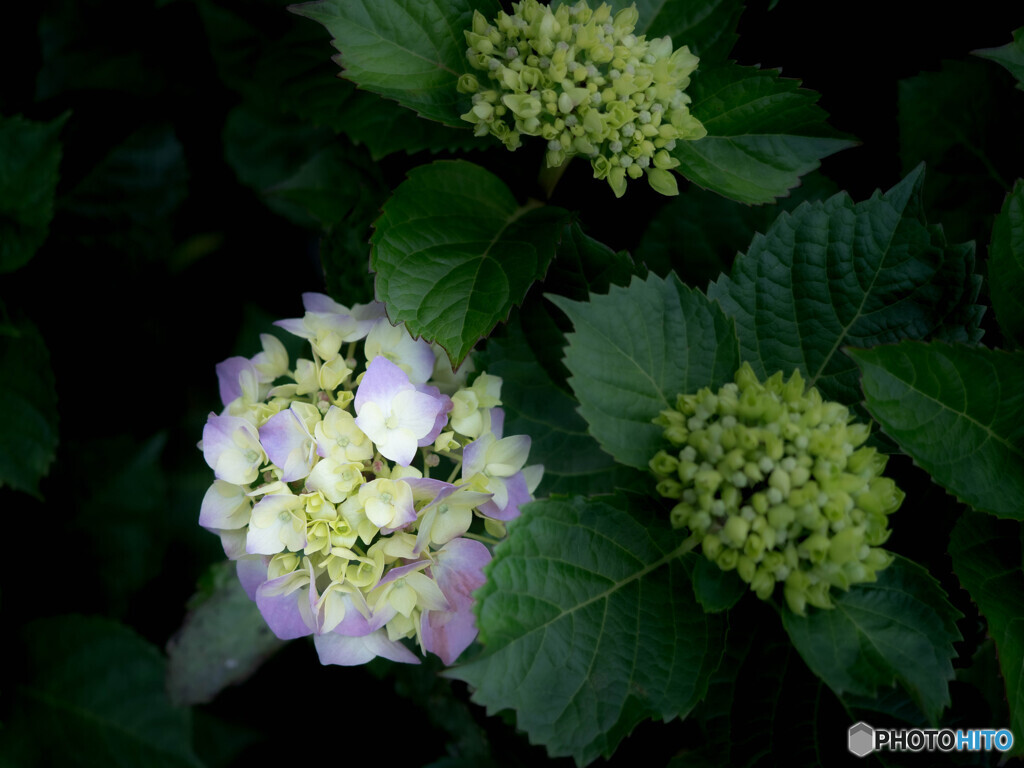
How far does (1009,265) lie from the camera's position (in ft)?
2.74

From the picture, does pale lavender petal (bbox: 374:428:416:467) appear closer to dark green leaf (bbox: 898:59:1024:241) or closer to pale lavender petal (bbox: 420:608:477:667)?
pale lavender petal (bbox: 420:608:477:667)

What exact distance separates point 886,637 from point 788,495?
179 millimetres

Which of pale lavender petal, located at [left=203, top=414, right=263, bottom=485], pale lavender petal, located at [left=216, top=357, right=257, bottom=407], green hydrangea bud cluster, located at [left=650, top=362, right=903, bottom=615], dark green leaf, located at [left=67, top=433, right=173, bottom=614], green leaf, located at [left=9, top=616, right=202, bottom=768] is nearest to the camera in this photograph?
green hydrangea bud cluster, located at [left=650, top=362, right=903, bottom=615]

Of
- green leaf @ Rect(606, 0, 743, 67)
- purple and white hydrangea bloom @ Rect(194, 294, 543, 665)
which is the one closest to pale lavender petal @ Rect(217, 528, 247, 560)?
purple and white hydrangea bloom @ Rect(194, 294, 543, 665)

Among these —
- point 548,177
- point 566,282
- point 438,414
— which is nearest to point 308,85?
point 548,177

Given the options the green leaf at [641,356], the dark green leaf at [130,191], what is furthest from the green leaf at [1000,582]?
the dark green leaf at [130,191]

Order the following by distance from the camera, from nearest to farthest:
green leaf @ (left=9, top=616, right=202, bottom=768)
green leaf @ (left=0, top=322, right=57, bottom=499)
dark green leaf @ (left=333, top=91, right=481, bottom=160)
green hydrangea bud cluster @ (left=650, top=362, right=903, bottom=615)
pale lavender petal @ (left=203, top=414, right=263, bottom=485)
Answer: green hydrangea bud cluster @ (left=650, top=362, right=903, bottom=615) → pale lavender petal @ (left=203, top=414, right=263, bottom=485) → dark green leaf @ (left=333, top=91, right=481, bottom=160) → green leaf @ (left=0, top=322, right=57, bottom=499) → green leaf @ (left=9, top=616, right=202, bottom=768)

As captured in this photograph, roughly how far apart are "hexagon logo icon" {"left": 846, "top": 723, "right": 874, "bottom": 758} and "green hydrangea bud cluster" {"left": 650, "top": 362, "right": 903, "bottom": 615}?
209 millimetres

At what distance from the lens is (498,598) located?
718 mm

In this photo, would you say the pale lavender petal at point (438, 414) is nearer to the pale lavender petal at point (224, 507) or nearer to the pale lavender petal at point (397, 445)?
the pale lavender petal at point (397, 445)

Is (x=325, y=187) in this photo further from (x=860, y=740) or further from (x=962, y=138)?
(x=860, y=740)

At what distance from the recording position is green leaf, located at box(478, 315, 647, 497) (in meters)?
0.96

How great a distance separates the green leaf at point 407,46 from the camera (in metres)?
0.83

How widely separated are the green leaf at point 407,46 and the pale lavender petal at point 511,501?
391mm
